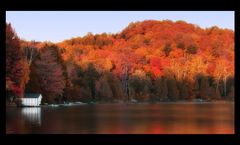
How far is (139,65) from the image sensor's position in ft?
197

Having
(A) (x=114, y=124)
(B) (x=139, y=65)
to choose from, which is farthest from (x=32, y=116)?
(B) (x=139, y=65)

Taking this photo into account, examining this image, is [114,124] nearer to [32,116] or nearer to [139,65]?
[32,116]

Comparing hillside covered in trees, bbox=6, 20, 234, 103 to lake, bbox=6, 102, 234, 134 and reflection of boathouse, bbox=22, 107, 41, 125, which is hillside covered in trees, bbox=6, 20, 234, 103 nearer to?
reflection of boathouse, bbox=22, 107, 41, 125

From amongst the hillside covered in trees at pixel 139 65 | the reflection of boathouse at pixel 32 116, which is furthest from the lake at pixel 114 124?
the hillside covered in trees at pixel 139 65

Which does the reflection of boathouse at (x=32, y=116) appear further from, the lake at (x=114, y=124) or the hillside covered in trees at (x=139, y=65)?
the hillside covered in trees at (x=139, y=65)

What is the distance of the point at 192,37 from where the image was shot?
67875mm

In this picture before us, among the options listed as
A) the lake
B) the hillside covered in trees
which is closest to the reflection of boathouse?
the lake

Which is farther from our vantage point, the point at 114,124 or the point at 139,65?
the point at 139,65

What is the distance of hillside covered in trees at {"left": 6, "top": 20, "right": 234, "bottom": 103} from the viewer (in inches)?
1649

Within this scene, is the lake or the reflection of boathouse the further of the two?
the reflection of boathouse
